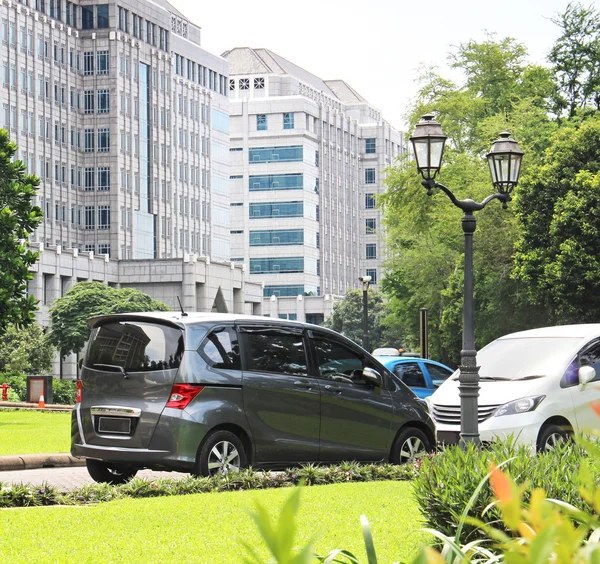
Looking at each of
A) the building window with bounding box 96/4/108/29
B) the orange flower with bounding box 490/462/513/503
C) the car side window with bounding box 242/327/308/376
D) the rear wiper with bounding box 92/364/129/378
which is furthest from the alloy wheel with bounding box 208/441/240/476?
the building window with bounding box 96/4/108/29

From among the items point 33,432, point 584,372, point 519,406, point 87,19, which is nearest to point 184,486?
point 584,372

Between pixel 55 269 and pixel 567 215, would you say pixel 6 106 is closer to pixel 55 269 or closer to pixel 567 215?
pixel 55 269

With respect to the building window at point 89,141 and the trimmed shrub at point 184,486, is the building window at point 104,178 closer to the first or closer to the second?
the building window at point 89,141

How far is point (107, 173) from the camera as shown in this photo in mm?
102250

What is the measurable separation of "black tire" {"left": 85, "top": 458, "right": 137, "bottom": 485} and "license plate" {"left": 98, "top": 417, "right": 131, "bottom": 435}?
Answer: 681 mm

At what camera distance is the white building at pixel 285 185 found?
458 feet

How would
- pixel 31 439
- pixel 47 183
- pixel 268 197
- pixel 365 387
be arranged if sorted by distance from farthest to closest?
pixel 268 197
pixel 47 183
pixel 31 439
pixel 365 387

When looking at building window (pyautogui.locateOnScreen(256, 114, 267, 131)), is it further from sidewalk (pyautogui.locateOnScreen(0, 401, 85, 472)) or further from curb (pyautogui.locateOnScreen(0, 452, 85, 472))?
curb (pyautogui.locateOnScreen(0, 452, 85, 472))

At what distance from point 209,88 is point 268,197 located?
21.8 meters

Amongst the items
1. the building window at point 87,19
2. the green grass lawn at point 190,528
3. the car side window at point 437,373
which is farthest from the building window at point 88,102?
the green grass lawn at point 190,528

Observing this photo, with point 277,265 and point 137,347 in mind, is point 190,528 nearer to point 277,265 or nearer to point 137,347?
point 137,347

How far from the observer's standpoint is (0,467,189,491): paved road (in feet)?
45.7

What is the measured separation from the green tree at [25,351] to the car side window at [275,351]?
52411 mm

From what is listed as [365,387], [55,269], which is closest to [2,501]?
[365,387]
